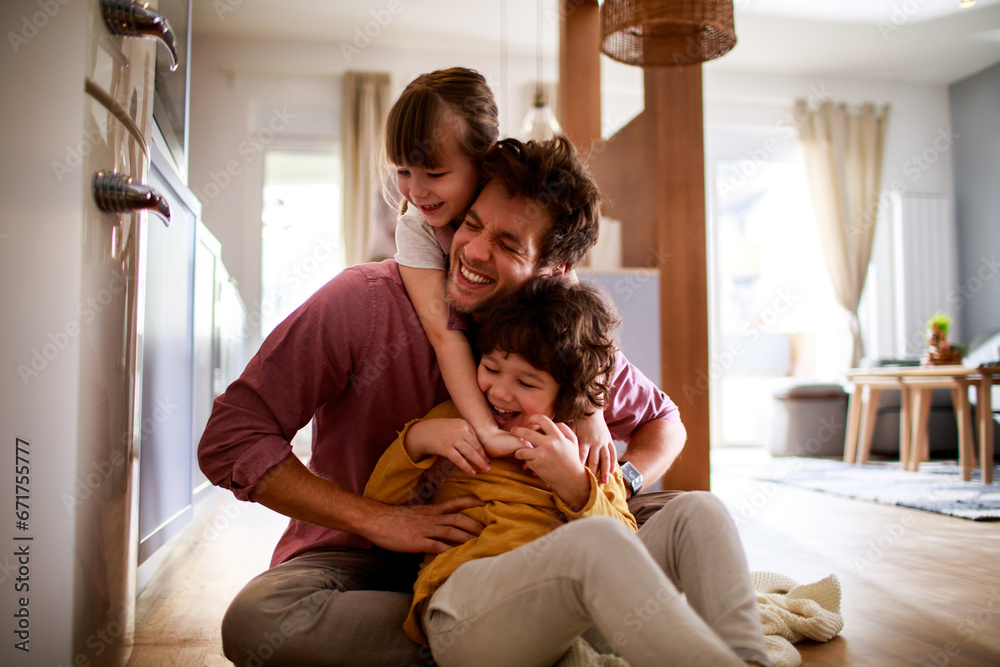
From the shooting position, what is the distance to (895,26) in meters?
6.10

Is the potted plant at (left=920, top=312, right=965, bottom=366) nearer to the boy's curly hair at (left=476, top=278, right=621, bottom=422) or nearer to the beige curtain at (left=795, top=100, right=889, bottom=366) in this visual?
the beige curtain at (left=795, top=100, right=889, bottom=366)

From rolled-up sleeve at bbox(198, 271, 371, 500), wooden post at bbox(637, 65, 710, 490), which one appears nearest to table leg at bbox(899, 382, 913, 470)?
wooden post at bbox(637, 65, 710, 490)

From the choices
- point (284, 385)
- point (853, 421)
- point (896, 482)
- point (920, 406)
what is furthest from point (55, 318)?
point (853, 421)

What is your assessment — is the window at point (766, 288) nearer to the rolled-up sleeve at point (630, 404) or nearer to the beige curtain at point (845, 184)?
the beige curtain at point (845, 184)

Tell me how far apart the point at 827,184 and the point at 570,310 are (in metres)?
6.45

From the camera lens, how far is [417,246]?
4.64 feet

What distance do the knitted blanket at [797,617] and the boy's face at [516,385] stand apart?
0.64 metres

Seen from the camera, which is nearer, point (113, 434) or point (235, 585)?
point (113, 434)

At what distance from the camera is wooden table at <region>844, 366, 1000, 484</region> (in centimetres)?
387

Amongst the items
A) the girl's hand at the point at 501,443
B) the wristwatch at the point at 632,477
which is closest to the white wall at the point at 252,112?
the wristwatch at the point at 632,477

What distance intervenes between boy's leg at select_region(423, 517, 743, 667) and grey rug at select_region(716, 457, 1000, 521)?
2696mm

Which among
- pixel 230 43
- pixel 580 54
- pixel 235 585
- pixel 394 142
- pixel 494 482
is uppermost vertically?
pixel 230 43

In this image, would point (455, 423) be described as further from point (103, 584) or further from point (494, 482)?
point (103, 584)

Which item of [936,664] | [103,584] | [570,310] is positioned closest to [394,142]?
[570,310]
